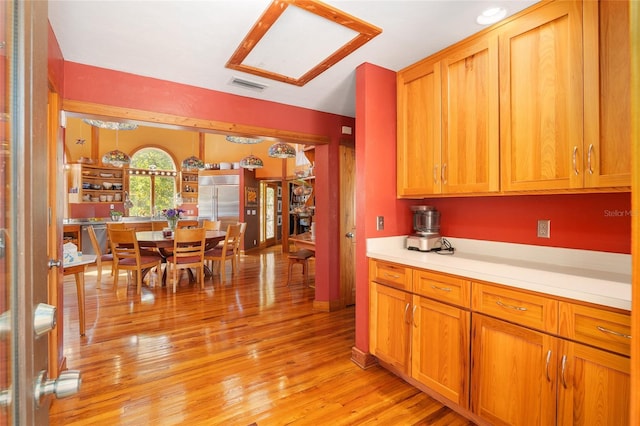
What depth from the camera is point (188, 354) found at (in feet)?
8.81

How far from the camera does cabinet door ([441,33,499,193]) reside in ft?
6.47

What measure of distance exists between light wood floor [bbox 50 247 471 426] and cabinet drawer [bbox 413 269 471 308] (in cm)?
74

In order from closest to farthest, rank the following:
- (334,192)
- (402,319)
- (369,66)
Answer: (402,319) → (369,66) → (334,192)

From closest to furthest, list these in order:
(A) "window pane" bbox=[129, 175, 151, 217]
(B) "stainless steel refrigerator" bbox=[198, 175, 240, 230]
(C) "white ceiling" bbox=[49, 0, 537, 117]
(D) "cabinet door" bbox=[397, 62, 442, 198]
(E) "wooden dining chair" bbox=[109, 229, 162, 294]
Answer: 1. (C) "white ceiling" bbox=[49, 0, 537, 117]
2. (D) "cabinet door" bbox=[397, 62, 442, 198]
3. (E) "wooden dining chair" bbox=[109, 229, 162, 294]
4. (B) "stainless steel refrigerator" bbox=[198, 175, 240, 230]
5. (A) "window pane" bbox=[129, 175, 151, 217]

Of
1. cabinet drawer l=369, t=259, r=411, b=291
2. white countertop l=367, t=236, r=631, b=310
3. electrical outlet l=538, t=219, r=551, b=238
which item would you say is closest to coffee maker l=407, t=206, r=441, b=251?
white countertop l=367, t=236, r=631, b=310

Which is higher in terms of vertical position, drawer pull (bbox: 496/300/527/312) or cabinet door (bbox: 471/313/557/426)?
drawer pull (bbox: 496/300/527/312)

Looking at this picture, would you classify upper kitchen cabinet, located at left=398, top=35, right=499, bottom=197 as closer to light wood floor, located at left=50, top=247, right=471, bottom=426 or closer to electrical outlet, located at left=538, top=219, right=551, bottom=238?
electrical outlet, located at left=538, top=219, right=551, bottom=238

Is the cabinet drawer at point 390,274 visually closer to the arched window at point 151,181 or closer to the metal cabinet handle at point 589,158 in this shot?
the metal cabinet handle at point 589,158

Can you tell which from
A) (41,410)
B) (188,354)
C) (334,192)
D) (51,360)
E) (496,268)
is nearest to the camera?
(41,410)

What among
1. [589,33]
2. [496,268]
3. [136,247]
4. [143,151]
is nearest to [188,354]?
[136,247]

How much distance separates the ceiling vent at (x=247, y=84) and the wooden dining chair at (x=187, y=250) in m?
2.49

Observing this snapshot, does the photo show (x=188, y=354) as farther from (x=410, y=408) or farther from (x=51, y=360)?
(x=410, y=408)

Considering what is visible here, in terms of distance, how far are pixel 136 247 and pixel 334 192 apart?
115 inches

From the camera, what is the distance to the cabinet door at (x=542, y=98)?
1617 mm
